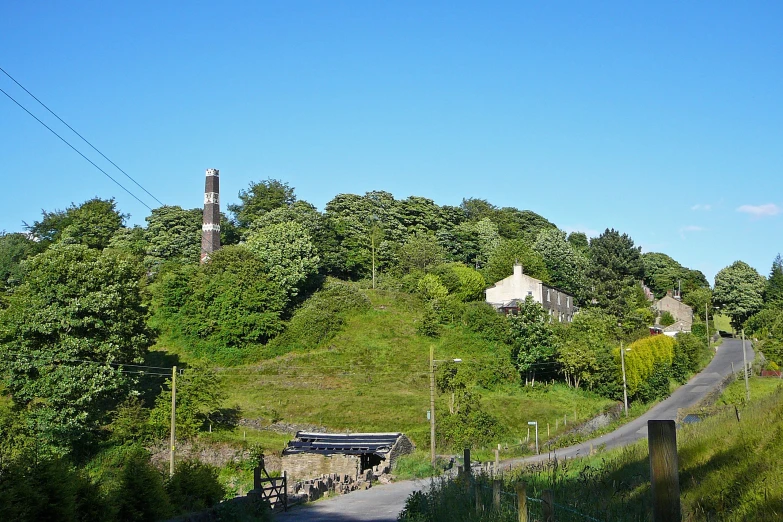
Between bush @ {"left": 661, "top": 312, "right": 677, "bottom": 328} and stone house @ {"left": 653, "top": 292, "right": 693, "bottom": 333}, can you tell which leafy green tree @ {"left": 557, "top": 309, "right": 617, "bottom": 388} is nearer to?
bush @ {"left": 661, "top": 312, "right": 677, "bottom": 328}

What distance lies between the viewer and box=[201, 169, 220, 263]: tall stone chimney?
77375 millimetres

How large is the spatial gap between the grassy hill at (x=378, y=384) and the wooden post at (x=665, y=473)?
38496 millimetres

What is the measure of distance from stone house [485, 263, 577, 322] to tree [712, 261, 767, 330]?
27.8 m

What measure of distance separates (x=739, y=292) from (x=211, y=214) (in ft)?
224

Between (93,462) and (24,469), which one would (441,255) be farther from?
(24,469)

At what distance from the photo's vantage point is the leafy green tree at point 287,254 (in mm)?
71688

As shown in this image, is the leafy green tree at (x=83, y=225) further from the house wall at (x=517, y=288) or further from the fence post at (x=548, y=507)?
the fence post at (x=548, y=507)

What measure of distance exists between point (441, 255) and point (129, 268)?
147ft

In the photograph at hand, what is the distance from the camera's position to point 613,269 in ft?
279

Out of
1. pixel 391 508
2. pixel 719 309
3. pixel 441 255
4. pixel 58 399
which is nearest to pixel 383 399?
pixel 58 399

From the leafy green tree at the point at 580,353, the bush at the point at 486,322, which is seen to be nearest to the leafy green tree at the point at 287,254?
the bush at the point at 486,322

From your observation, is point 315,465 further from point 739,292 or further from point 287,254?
point 739,292

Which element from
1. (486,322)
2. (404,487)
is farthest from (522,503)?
(486,322)

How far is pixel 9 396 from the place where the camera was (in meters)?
47.1
